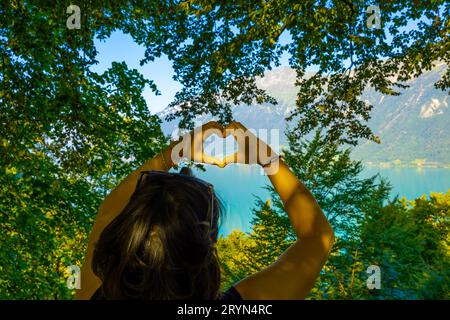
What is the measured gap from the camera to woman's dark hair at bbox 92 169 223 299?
97 cm

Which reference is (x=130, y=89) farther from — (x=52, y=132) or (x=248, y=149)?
(x=248, y=149)

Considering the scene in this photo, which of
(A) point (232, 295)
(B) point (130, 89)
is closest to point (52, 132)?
(B) point (130, 89)

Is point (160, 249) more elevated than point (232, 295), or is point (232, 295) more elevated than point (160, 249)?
point (160, 249)

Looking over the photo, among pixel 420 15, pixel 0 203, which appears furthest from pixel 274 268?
pixel 420 15

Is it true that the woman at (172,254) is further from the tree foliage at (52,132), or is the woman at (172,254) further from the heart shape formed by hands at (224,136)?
the tree foliage at (52,132)

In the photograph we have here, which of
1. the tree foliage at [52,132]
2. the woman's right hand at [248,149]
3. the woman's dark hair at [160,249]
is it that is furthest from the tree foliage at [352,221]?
the woman's dark hair at [160,249]

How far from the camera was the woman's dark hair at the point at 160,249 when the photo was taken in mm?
974

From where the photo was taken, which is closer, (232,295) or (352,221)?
(232,295)

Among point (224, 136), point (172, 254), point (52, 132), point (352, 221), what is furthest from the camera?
point (352, 221)

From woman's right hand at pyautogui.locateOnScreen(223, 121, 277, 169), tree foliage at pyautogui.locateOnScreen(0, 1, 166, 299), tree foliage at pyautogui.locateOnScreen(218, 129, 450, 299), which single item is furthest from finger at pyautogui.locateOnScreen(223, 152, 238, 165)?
tree foliage at pyautogui.locateOnScreen(218, 129, 450, 299)

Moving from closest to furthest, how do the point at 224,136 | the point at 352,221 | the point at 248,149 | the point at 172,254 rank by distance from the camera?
the point at 172,254 → the point at 248,149 → the point at 224,136 → the point at 352,221

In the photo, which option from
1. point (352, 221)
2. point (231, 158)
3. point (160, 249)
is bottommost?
point (160, 249)

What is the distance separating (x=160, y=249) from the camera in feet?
3.19
